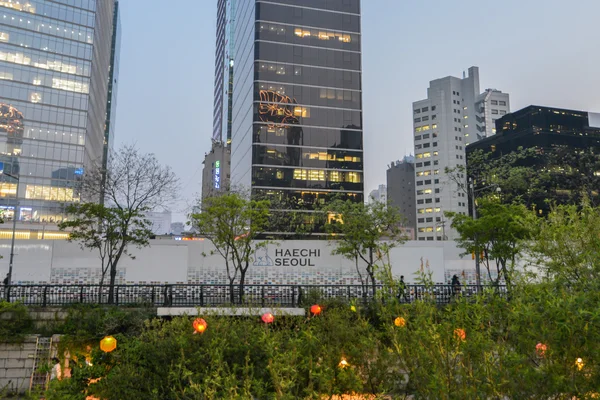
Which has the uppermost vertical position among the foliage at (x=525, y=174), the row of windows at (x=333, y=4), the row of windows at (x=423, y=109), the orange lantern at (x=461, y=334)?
the row of windows at (x=333, y=4)

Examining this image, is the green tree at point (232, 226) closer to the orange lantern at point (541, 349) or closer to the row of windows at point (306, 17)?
the orange lantern at point (541, 349)

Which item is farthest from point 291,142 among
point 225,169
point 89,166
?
point 225,169

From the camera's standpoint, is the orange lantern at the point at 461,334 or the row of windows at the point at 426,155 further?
the row of windows at the point at 426,155

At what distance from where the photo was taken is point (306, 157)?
234ft

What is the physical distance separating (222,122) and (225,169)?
2748 centimetres

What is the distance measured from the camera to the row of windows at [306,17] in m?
73.3

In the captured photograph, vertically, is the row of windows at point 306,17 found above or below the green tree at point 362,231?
above

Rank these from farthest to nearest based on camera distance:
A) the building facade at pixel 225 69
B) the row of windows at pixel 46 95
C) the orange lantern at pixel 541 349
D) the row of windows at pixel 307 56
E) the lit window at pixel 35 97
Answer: the building facade at pixel 225 69
the row of windows at pixel 307 56
the lit window at pixel 35 97
the row of windows at pixel 46 95
the orange lantern at pixel 541 349

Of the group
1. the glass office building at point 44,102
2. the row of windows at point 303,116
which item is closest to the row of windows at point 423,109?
the row of windows at point 303,116

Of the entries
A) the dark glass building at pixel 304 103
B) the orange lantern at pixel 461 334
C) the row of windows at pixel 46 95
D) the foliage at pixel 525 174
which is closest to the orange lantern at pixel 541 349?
the orange lantern at pixel 461 334

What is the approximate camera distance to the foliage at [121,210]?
2405 centimetres

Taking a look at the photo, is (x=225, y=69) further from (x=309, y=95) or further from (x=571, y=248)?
(x=571, y=248)

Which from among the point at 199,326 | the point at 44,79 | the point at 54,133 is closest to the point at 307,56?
the point at 44,79

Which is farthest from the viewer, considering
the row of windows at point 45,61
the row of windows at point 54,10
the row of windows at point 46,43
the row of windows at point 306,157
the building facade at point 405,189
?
the building facade at point 405,189
